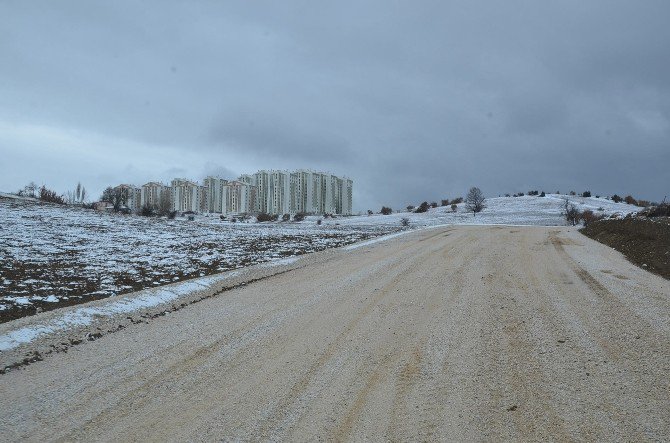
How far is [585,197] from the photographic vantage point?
2267 inches

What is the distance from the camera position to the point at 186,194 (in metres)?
84.5

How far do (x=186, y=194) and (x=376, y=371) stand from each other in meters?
84.5

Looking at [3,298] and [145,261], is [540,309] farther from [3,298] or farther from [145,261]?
[145,261]

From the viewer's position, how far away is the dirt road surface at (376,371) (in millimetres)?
4641

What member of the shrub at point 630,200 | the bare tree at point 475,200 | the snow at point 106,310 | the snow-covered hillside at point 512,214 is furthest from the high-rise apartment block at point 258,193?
the snow at point 106,310

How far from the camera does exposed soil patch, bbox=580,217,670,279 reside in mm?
13305

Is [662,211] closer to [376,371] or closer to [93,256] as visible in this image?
[376,371]

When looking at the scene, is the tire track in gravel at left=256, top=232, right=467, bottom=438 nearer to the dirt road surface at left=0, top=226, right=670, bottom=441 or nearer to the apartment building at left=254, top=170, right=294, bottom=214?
the dirt road surface at left=0, top=226, right=670, bottom=441

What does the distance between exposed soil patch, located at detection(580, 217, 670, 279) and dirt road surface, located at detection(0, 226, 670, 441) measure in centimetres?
332

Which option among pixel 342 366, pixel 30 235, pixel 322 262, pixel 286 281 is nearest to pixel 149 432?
pixel 342 366

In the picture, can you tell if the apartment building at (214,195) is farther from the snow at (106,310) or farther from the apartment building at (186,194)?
the snow at (106,310)

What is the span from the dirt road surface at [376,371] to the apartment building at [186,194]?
3079 inches

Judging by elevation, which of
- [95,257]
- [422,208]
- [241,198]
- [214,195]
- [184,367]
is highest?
[214,195]

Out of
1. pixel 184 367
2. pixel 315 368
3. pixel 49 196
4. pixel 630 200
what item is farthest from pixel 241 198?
pixel 315 368
